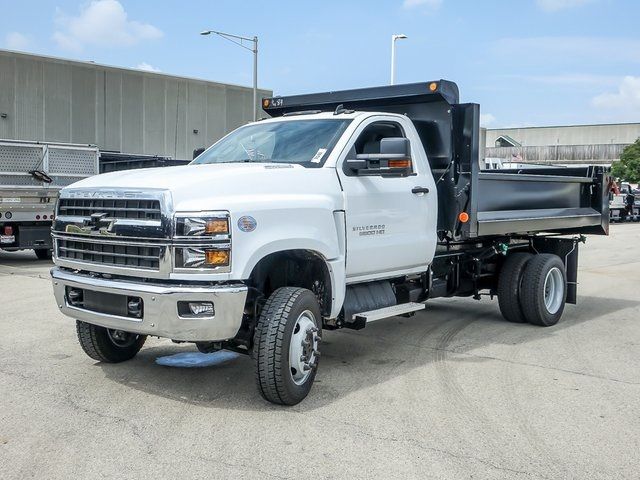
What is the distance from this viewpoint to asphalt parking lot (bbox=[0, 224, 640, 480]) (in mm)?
4367

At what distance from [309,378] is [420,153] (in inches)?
109

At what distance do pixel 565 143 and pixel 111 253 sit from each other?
8317 cm

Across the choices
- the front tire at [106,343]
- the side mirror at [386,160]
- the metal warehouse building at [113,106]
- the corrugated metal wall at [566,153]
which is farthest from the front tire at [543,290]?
the corrugated metal wall at [566,153]

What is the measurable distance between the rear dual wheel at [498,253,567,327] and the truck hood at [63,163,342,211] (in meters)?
3.72

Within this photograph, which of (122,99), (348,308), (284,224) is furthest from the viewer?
(122,99)

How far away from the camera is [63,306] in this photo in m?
5.80

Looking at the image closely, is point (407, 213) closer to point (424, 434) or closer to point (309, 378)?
point (309, 378)

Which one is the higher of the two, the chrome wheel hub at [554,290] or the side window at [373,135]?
the side window at [373,135]

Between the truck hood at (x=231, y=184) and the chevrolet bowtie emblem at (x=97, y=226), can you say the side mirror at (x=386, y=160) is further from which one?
the chevrolet bowtie emblem at (x=97, y=226)

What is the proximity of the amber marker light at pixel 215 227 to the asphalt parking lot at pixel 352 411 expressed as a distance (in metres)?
1.34

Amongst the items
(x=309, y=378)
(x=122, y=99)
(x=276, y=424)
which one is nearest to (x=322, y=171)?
(x=309, y=378)

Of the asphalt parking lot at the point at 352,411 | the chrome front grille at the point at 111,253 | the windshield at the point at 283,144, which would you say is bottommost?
the asphalt parking lot at the point at 352,411

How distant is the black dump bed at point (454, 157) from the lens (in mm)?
7516

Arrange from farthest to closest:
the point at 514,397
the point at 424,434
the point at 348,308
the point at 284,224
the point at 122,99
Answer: the point at 122,99 → the point at 348,308 → the point at 514,397 → the point at 284,224 → the point at 424,434
